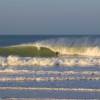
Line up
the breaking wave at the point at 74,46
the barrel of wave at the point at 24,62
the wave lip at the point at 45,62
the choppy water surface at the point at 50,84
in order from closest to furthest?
1. the choppy water surface at the point at 50,84
2. the wave lip at the point at 45,62
3. the barrel of wave at the point at 24,62
4. the breaking wave at the point at 74,46

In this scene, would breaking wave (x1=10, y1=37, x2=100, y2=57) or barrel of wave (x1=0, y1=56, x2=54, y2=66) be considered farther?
breaking wave (x1=10, y1=37, x2=100, y2=57)

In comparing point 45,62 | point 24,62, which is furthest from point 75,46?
point 24,62

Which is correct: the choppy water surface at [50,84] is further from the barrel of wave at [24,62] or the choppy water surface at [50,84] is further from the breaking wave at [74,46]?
the breaking wave at [74,46]

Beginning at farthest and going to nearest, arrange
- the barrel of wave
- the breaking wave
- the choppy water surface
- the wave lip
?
the breaking wave, the barrel of wave, the wave lip, the choppy water surface

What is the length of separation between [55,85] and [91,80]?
96.6 inches

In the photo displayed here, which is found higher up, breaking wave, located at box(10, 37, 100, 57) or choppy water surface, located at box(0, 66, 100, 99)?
breaking wave, located at box(10, 37, 100, 57)

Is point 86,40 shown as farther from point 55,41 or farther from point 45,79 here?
point 45,79

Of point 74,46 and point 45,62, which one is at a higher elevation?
point 74,46

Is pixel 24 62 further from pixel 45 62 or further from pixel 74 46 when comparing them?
pixel 74 46

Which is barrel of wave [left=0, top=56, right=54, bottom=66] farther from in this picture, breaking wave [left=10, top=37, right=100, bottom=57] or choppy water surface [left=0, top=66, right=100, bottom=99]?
breaking wave [left=10, top=37, right=100, bottom=57]

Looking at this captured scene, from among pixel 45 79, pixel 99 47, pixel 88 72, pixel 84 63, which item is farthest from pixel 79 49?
pixel 45 79

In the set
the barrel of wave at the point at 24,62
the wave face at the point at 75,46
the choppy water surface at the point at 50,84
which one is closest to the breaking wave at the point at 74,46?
the wave face at the point at 75,46

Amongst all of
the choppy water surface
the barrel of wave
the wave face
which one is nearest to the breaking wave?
the wave face

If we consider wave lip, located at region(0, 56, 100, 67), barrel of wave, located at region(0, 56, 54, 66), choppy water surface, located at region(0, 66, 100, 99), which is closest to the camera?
choppy water surface, located at region(0, 66, 100, 99)
